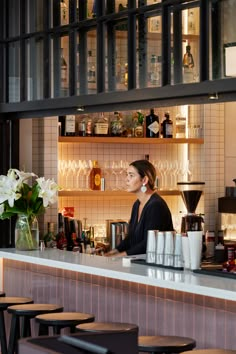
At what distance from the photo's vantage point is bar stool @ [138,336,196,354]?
5.09 meters

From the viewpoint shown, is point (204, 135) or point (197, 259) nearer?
point (197, 259)

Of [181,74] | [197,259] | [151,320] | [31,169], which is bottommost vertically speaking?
[151,320]

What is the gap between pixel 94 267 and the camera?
6180 mm

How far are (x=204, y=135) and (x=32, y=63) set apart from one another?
89.0 inches

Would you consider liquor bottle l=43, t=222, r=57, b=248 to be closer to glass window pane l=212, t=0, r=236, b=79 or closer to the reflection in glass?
the reflection in glass

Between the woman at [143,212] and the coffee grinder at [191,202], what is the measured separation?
1448mm

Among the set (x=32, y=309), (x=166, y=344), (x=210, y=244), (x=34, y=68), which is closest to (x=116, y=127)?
(x=210, y=244)

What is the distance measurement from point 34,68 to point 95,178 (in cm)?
150

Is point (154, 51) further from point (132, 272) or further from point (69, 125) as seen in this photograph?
point (69, 125)

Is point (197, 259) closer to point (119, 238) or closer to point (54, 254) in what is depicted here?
point (54, 254)

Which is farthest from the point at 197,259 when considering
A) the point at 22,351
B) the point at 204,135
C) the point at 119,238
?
the point at 204,135

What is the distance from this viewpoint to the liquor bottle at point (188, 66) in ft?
20.1

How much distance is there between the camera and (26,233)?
23.9ft

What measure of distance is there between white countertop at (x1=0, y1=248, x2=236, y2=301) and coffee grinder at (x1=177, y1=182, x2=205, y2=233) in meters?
1.76
